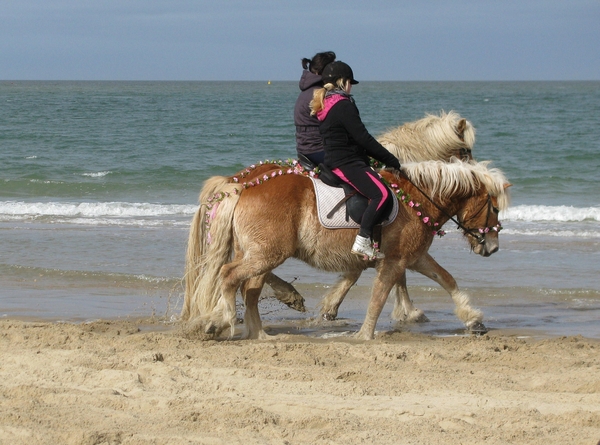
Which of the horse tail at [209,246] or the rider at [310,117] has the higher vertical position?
the rider at [310,117]

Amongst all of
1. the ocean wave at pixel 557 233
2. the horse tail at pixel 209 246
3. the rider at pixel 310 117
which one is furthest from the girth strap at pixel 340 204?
the ocean wave at pixel 557 233

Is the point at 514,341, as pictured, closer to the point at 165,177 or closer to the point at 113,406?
the point at 113,406

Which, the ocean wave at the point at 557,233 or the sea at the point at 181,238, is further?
the ocean wave at the point at 557,233

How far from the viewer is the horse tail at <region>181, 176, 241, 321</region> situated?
6.27 meters

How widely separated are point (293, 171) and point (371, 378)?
1.93 m

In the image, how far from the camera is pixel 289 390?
191 inches

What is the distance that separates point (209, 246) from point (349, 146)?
139 cm

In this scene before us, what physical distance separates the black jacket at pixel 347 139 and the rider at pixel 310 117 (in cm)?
53

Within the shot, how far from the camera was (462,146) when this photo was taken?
281 inches

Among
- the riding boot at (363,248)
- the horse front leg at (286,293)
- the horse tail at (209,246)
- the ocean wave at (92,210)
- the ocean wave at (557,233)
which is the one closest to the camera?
the riding boot at (363,248)

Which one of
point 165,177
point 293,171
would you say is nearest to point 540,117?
point 165,177

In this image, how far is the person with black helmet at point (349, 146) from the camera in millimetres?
5914

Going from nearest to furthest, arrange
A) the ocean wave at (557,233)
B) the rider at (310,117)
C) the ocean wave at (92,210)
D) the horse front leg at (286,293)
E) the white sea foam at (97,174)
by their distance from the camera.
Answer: the rider at (310,117) < the horse front leg at (286,293) < the ocean wave at (557,233) < the ocean wave at (92,210) < the white sea foam at (97,174)

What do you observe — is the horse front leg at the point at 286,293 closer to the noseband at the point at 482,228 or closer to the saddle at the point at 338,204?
the saddle at the point at 338,204
